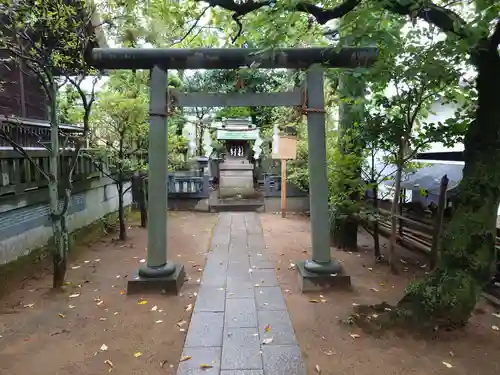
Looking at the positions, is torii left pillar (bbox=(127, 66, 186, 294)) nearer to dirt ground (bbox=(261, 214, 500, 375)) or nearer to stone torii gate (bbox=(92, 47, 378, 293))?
stone torii gate (bbox=(92, 47, 378, 293))

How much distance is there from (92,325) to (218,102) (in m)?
3.47

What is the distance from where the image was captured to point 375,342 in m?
3.68

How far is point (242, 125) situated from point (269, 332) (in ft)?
47.4

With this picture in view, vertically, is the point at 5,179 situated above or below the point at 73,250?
above

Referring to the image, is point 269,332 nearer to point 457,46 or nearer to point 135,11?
point 457,46

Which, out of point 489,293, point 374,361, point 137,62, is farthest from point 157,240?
point 489,293

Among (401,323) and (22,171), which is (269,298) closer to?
(401,323)

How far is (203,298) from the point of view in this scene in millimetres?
4902

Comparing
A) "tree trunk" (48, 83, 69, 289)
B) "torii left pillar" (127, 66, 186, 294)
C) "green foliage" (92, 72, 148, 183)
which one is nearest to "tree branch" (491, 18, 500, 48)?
"torii left pillar" (127, 66, 186, 294)

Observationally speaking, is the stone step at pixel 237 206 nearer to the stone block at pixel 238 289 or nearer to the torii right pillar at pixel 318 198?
the stone block at pixel 238 289

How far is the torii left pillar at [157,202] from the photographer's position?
201 inches

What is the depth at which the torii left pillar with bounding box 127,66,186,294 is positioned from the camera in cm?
509

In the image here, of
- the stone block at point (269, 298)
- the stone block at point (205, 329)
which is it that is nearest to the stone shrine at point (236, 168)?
the stone block at point (269, 298)

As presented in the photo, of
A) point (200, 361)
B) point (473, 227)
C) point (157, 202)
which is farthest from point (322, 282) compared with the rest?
point (157, 202)
